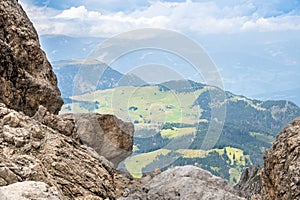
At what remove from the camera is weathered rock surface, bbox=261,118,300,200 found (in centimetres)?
1324

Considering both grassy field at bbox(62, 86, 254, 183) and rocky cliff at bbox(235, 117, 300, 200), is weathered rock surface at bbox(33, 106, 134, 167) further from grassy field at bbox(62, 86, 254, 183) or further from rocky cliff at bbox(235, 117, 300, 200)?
rocky cliff at bbox(235, 117, 300, 200)

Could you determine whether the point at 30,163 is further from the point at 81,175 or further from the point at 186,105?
the point at 186,105

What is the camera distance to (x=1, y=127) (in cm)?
1673

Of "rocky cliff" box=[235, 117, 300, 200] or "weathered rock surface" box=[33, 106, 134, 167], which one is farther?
"weathered rock surface" box=[33, 106, 134, 167]

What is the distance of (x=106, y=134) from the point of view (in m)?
41.1

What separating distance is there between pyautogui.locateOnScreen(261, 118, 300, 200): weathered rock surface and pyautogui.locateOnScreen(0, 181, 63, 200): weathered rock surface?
298 inches

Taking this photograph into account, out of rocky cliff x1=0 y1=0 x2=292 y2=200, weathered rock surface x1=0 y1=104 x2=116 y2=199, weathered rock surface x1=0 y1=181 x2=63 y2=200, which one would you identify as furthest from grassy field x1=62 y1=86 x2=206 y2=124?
weathered rock surface x1=0 y1=181 x2=63 y2=200

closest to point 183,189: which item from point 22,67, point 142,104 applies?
point 22,67

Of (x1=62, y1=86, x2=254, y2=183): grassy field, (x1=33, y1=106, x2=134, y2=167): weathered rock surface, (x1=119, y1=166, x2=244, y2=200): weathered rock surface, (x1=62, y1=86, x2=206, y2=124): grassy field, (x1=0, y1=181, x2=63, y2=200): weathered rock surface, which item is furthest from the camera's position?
(x1=62, y1=86, x2=254, y2=183): grassy field

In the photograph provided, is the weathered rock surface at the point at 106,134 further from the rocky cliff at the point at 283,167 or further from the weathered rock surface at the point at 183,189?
the rocky cliff at the point at 283,167

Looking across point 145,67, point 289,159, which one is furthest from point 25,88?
point 289,159

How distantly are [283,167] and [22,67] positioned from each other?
21212mm

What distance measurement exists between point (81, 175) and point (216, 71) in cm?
3466

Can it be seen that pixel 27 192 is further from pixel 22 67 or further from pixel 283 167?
pixel 22 67
